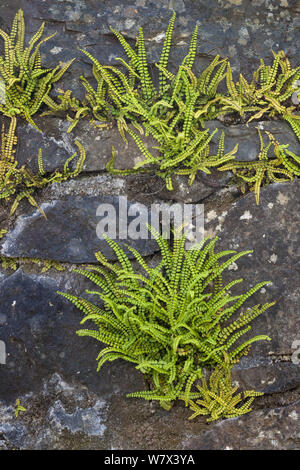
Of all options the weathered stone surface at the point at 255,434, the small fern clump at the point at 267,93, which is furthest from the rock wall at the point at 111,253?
the small fern clump at the point at 267,93

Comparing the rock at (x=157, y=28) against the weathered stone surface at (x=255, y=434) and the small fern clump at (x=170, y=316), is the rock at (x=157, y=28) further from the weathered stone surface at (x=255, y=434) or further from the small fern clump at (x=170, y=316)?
the weathered stone surface at (x=255, y=434)

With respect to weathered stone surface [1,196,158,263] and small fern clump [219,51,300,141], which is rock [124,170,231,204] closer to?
weathered stone surface [1,196,158,263]

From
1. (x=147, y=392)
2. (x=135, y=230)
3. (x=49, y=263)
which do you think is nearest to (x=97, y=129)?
(x=135, y=230)

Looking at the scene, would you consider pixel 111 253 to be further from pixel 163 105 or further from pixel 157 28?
pixel 157 28

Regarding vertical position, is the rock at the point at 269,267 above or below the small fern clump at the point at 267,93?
below

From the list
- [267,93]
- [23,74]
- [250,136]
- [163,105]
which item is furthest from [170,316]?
[23,74]

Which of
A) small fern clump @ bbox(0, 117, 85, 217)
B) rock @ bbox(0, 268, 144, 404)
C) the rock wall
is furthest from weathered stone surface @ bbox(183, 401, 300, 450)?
small fern clump @ bbox(0, 117, 85, 217)

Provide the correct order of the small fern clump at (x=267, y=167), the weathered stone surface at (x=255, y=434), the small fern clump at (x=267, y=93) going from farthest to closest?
the small fern clump at (x=267, y=93)
the small fern clump at (x=267, y=167)
the weathered stone surface at (x=255, y=434)
